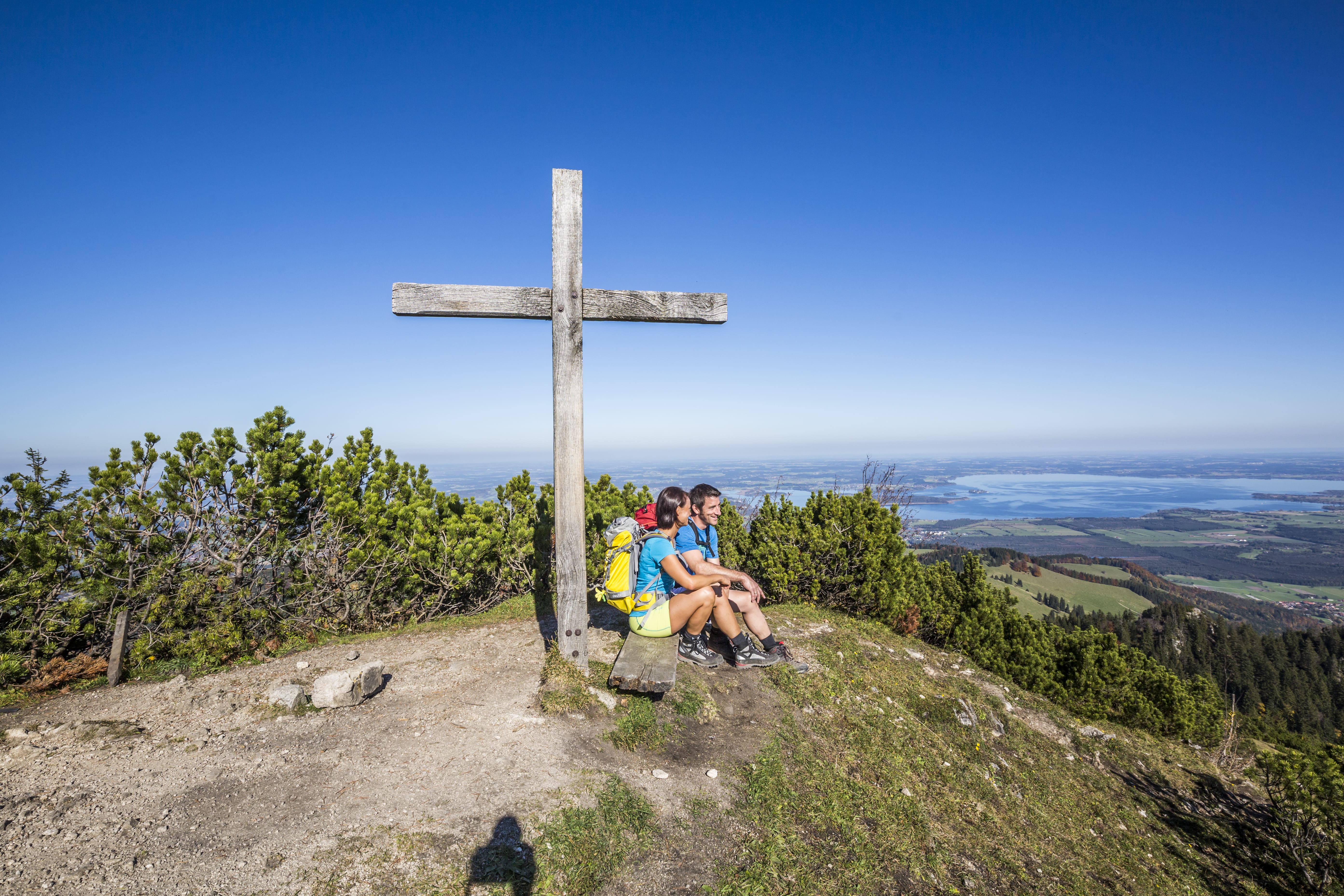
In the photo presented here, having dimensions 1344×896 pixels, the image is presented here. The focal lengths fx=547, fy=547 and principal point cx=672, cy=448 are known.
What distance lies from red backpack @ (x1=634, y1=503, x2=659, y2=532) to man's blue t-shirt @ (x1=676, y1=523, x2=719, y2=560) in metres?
0.22

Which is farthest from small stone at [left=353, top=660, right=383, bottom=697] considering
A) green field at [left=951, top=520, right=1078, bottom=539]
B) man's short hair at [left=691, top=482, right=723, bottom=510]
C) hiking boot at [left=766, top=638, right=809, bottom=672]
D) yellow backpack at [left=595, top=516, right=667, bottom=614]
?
green field at [left=951, top=520, right=1078, bottom=539]

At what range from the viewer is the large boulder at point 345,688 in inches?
166

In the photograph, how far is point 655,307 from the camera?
445 centimetres

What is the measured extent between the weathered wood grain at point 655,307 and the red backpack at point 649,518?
5.32ft

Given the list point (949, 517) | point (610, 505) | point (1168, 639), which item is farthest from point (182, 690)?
point (949, 517)

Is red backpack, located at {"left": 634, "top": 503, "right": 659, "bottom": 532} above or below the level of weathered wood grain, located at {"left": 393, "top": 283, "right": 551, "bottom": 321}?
below

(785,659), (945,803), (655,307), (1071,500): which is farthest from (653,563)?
(1071,500)

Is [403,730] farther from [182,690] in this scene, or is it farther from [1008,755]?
[1008,755]

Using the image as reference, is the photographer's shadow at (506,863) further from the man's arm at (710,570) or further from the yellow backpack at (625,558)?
the man's arm at (710,570)

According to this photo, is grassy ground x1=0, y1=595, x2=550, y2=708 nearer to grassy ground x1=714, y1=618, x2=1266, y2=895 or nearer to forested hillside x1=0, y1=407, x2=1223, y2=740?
Answer: forested hillside x1=0, y1=407, x2=1223, y2=740

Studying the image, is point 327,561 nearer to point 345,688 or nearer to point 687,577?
point 345,688

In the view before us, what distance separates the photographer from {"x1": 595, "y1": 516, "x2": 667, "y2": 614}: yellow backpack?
189 inches

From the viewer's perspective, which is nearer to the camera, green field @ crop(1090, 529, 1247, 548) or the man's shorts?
the man's shorts

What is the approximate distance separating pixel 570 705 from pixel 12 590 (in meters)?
4.75
